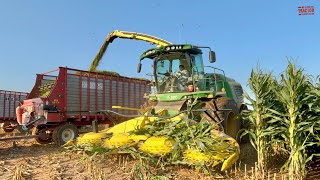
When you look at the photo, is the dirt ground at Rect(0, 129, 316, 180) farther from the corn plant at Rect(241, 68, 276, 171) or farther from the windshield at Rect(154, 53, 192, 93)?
the windshield at Rect(154, 53, 192, 93)

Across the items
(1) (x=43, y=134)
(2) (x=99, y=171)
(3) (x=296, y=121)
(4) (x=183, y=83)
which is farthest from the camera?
(1) (x=43, y=134)

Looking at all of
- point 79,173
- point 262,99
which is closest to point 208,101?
point 262,99

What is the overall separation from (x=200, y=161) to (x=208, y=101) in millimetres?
2082

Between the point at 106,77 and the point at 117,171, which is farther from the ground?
the point at 106,77

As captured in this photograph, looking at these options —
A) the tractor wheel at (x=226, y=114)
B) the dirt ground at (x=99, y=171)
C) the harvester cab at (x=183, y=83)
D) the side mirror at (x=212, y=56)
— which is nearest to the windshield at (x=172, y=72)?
the harvester cab at (x=183, y=83)

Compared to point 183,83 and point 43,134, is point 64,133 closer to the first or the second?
point 43,134

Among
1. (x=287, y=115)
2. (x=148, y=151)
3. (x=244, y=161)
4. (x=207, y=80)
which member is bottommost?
(x=244, y=161)

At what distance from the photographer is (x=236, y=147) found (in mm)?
4543

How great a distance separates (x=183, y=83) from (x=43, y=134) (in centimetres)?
454

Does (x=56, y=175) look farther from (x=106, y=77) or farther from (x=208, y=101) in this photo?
(x=106, y=77)

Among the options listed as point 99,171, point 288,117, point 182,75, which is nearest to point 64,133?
point 182,75

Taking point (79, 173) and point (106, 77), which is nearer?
point (79, 173)

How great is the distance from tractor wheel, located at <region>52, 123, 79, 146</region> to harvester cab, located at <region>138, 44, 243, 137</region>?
323 centimetres

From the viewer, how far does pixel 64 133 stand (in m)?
9.16
